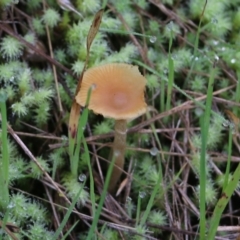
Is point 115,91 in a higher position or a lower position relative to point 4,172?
higher

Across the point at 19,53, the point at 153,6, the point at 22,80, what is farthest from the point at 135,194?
the point at 153,6

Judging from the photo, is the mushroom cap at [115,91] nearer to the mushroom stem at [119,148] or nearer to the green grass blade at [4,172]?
the mushroom stem at [119,148]

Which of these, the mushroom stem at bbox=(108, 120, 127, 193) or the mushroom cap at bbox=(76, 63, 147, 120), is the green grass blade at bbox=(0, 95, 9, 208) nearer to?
the mushroom cap at bbox=(76, 63, 147, 120)

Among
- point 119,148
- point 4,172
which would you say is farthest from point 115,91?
point 4,172

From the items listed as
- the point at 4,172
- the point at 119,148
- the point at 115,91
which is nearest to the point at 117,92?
the point at 115,91

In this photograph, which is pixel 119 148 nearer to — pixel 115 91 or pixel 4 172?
pixel 115 91

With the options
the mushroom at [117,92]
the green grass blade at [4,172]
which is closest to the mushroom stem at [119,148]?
the mushroom at [117,92]

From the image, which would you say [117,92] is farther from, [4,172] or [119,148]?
[4,172]

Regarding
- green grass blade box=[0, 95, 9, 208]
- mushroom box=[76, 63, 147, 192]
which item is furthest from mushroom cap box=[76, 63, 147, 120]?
green grass blade box=[0, 95, 9, 208]

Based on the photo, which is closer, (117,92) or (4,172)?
(4,172)
